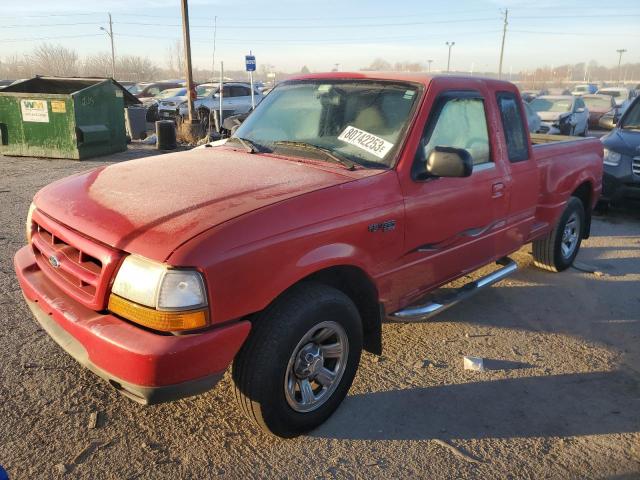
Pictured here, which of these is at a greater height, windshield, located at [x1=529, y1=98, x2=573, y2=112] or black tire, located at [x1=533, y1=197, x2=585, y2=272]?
windshield, located at [x1=529, y1=98, x2=573, y2=112]

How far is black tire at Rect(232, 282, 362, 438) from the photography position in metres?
2.53

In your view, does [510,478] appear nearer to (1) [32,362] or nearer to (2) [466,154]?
(2) [466,154]

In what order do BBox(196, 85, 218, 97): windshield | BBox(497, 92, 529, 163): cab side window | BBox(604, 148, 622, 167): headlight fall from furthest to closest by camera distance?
BBox(196, 85, 218, 97): windshield, BBox(604, 148, 622, 167): headlight, BBox(497, 92, 529, 163): cab side window

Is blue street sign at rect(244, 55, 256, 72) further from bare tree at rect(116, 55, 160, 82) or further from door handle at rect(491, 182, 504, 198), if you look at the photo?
bare tree at rect(116, 55, 160, 82)

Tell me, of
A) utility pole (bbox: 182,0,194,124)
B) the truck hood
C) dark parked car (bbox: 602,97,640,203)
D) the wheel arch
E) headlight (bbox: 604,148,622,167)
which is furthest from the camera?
utility pole (bbox: 182,0,194,124)

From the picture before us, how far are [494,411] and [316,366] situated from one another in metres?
1.15

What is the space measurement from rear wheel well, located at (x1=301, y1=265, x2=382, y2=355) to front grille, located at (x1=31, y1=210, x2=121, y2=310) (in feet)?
3.31

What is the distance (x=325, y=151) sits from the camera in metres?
3.39

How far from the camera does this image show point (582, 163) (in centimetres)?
543

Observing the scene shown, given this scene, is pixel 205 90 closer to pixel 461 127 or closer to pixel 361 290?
pixel 461 127

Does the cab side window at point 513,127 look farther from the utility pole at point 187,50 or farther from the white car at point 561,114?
the utility pole at point 187,50

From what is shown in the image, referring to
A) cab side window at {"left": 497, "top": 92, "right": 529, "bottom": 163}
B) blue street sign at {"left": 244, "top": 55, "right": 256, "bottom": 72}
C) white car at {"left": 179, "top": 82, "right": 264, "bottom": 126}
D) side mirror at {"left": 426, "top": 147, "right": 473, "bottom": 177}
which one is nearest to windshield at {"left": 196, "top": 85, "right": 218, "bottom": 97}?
white car at {"left": 179, "top": 82, "right": 264, "bottom": 126}

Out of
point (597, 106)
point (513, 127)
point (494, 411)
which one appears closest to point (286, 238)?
point (494, 411)

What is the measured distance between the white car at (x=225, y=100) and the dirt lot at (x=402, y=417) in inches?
608
